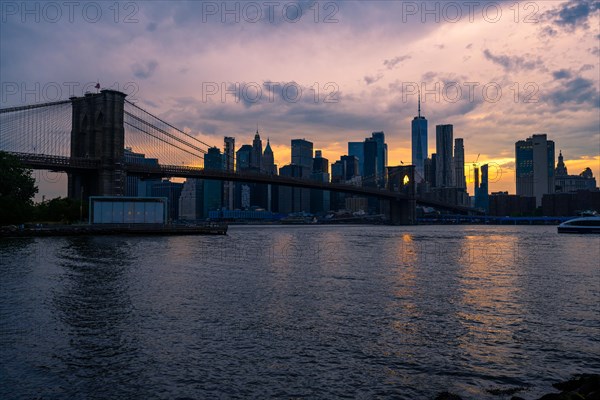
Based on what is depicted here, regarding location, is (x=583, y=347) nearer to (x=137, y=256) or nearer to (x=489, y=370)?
(x=489, y=370)

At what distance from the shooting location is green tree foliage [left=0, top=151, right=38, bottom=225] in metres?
73.4

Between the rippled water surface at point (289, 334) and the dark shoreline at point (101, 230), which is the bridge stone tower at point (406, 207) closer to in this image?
the dark shoreline at point (101, 230)

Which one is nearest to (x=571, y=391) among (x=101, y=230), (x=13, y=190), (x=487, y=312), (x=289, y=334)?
(x=289, y=334)

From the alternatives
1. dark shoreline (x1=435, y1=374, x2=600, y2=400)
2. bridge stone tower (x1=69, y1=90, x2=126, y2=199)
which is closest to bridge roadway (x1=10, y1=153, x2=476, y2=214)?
bridge stone tower (x1=69, y1=90, x2=126, y2=199)

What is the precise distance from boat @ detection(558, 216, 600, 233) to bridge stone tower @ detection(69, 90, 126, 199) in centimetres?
9260

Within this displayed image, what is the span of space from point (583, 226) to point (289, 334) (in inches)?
4250

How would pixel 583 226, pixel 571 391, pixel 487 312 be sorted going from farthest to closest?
pixel 583 226 < pixel 487 312 < pixel 571 391

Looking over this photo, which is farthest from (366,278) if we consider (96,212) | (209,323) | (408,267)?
(96,212)

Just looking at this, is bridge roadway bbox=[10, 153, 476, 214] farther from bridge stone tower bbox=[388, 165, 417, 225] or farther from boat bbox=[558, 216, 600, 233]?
bridge stone tower bbox=[388, 165, 417, 225]

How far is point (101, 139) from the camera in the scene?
97438mm

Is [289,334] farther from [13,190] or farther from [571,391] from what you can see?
[13,190]

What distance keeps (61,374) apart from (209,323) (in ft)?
20.4

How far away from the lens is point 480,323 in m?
18.8

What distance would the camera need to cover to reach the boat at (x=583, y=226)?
10412 centimetres
